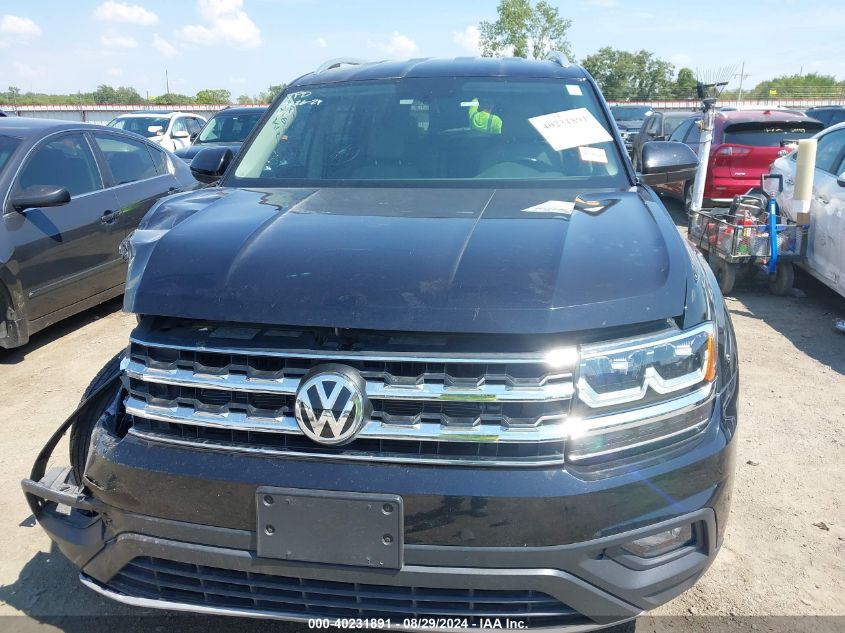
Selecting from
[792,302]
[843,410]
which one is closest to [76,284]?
[843,410]

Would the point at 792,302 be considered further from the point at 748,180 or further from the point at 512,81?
the point at 512,81

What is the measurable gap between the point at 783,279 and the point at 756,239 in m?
0.60

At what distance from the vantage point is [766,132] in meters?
9.96

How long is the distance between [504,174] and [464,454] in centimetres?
158

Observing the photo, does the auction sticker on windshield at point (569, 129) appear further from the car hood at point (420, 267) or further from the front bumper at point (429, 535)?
the front bumper at point (429, 535)

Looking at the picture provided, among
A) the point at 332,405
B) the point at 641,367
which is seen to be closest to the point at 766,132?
the point at 641,367

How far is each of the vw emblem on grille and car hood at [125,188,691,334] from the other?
14cm

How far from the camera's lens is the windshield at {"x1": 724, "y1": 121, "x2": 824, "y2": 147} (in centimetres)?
988

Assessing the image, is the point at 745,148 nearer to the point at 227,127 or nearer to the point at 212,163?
the point at 212,163

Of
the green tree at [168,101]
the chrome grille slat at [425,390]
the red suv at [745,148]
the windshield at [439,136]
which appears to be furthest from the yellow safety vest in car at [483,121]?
the green tree at [168,101]

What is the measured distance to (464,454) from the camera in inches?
73.7

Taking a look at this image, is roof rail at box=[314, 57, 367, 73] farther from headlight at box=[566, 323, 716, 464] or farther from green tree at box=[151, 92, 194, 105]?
green tree at box=[151, 92, 194, 105]

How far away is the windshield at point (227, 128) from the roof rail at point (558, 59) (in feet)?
32.3

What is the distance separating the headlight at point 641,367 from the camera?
73.2 inches
